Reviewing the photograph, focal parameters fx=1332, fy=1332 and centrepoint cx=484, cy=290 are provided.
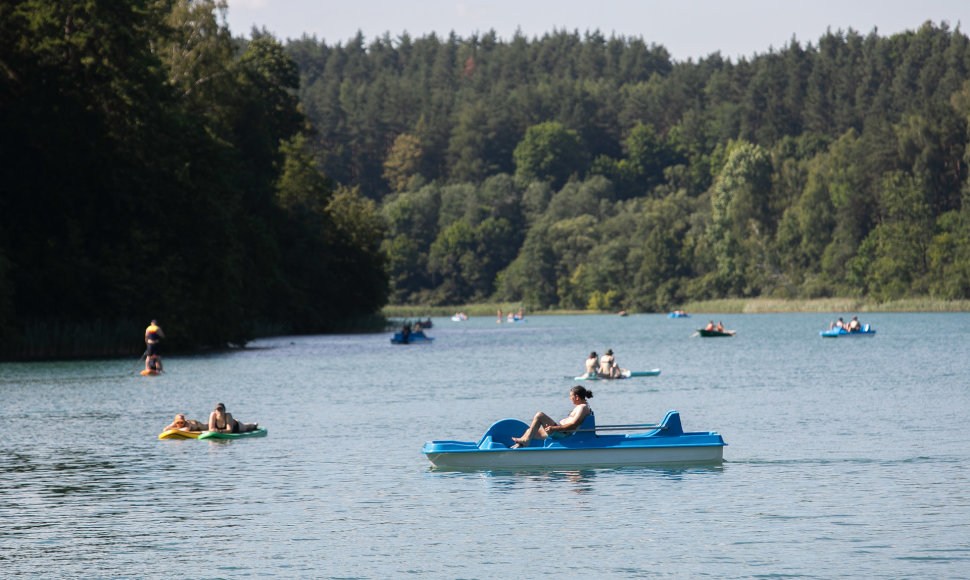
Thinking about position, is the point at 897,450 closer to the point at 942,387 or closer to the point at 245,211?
the point at 942,387

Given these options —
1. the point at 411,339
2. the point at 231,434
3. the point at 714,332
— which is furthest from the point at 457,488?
the point at 714,332

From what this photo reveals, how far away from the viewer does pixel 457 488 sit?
83.1ft

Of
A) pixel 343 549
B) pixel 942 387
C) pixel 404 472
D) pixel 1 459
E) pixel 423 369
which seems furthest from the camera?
pixel 423 369

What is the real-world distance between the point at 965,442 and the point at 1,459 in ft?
72.5

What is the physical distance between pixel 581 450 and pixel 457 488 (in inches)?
115

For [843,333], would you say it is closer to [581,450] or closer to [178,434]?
[178,434]

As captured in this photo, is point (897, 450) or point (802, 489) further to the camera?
point (897, 450)

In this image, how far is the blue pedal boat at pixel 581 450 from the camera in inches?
1054

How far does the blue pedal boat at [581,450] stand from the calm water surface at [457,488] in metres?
0.31

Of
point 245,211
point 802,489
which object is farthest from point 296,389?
point 245,211

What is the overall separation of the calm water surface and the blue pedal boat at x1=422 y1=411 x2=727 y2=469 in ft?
1.01

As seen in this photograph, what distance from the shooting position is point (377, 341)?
332ft

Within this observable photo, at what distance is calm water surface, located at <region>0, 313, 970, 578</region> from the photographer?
18.5 meters

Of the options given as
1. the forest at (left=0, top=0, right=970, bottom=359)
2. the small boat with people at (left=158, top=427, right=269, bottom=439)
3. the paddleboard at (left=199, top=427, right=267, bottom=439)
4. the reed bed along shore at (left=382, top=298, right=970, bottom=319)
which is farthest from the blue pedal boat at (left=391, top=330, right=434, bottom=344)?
the reed bed along shore at (left=382, top=298, right=970, bottom=319)
